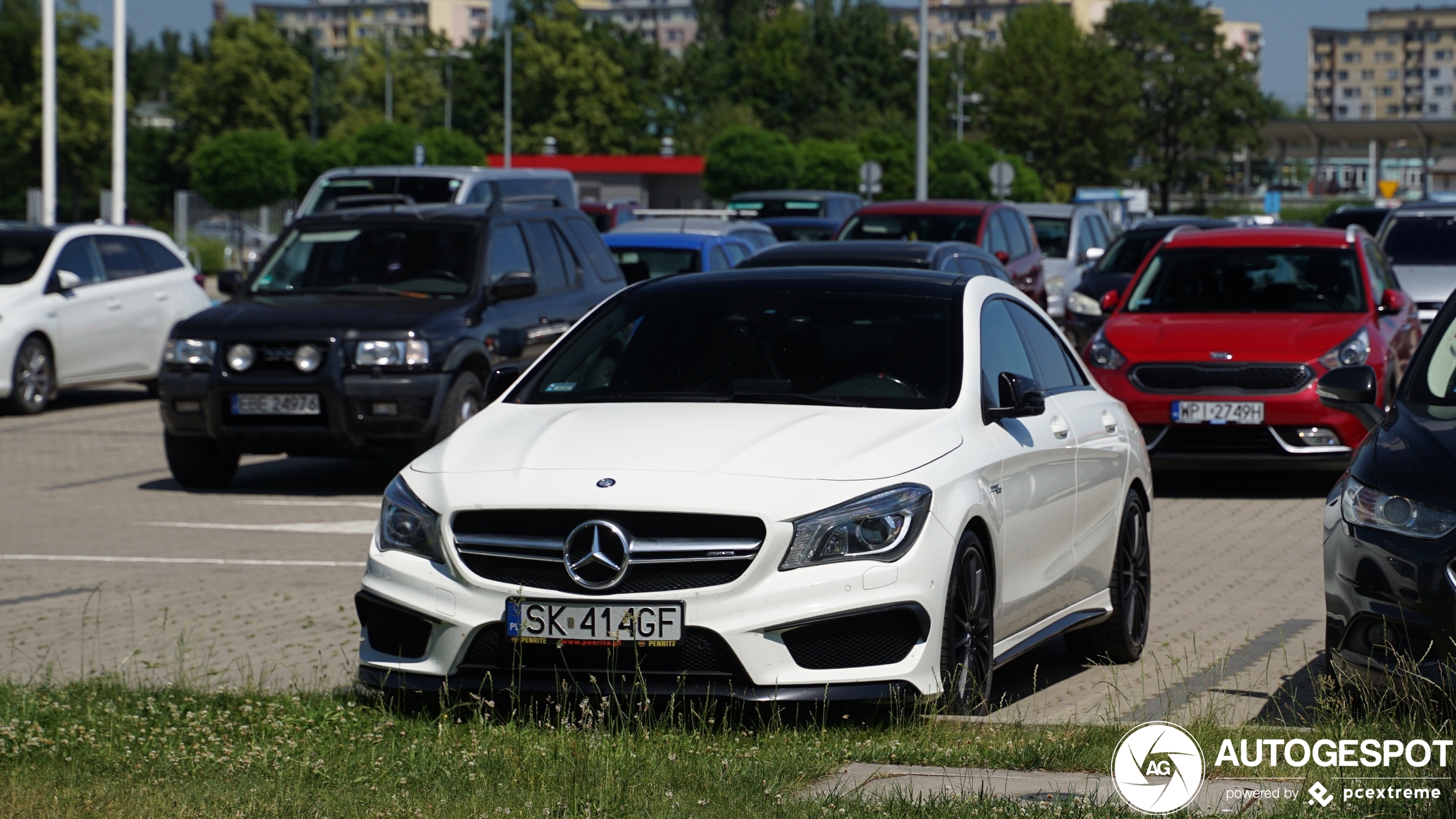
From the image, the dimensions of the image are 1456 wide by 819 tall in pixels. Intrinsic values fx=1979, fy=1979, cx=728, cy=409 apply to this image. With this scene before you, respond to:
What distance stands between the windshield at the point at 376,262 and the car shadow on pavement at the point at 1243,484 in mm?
4943

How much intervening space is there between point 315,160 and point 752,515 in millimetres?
58130

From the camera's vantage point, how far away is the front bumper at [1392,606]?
538 centimetres

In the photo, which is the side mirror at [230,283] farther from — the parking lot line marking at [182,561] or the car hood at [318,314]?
the parking lot line marking at [182,561]

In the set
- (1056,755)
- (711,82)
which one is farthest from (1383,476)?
(711,82)

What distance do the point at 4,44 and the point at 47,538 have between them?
183 ft

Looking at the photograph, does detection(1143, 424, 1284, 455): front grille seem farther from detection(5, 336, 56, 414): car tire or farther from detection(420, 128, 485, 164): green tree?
detection(420, 128, 485, 164): green tree

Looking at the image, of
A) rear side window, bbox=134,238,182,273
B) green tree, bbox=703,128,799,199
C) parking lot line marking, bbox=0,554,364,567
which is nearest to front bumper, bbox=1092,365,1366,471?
parking lot line marking, bbox=0,554,364,567

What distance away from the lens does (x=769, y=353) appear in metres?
6.66

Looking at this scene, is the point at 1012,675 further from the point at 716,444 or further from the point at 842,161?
the point at 842,161

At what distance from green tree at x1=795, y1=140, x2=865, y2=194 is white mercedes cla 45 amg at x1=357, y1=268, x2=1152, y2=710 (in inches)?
2536

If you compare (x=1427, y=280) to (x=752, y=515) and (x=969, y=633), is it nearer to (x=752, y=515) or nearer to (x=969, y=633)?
(x=969, y=633)

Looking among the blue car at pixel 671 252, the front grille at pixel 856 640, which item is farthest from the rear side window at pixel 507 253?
the front grille at pixel 856 640

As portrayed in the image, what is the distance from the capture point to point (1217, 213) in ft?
292

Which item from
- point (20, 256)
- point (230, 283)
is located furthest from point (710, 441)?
point (20, 256)
